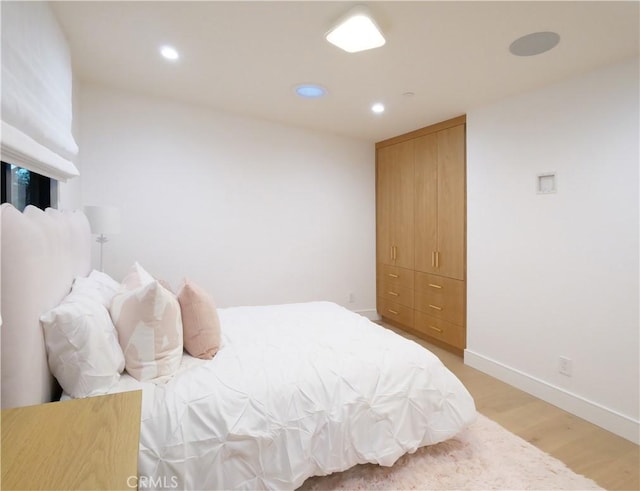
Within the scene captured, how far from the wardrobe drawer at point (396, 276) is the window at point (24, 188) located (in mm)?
3388

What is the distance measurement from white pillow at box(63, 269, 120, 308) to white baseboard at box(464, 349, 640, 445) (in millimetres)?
3030

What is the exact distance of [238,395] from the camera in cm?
145

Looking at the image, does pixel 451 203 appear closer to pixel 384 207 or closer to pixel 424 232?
pixel 424 232

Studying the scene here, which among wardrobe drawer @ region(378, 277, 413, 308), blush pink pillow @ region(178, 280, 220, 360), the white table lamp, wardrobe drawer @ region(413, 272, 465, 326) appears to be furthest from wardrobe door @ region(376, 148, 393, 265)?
the white table lamp

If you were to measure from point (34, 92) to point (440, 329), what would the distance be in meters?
3.63

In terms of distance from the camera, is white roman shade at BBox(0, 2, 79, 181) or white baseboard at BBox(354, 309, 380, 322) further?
white baseboard at BBox(354, 309, 380, 322)

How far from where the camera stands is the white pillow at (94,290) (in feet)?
5.13

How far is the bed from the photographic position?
3.67ft

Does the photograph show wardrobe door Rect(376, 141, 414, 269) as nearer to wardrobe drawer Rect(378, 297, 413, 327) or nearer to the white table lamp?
wardrobe drawer Rect(378, 297, 413, 327)

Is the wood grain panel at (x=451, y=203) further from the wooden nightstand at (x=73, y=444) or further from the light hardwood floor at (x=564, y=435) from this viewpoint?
the wooden nightstand at (x=73, y=444)

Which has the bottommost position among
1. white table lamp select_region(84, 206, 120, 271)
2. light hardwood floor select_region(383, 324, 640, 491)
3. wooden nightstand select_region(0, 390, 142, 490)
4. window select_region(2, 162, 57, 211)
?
light hardwood floor select_region(383, 324, 640, 491)

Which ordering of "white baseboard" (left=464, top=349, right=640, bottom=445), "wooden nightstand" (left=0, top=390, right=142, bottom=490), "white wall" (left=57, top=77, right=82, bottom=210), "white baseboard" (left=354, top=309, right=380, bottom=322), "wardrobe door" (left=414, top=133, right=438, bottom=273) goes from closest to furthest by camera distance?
1. "wooden nightstand" (left=0, top=390, right=142, bottom=490)
2. "white baseboard" (left=464, top=349, right=640, bottom=445)
3. "white wall" (left=57, top=77, right=82, bottom=210)
4. "wardrobe door" (left=414, top=133, right=438, bottom=273)
5. "white baseboard" (left=354, top=309, right=380, bottom=322)

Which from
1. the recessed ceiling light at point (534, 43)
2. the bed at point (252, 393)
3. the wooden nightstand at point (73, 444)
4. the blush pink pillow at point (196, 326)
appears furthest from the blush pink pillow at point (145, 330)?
the recessed ceiling light at point (534, 43)

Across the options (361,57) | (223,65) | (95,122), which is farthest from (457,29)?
(95,122)
